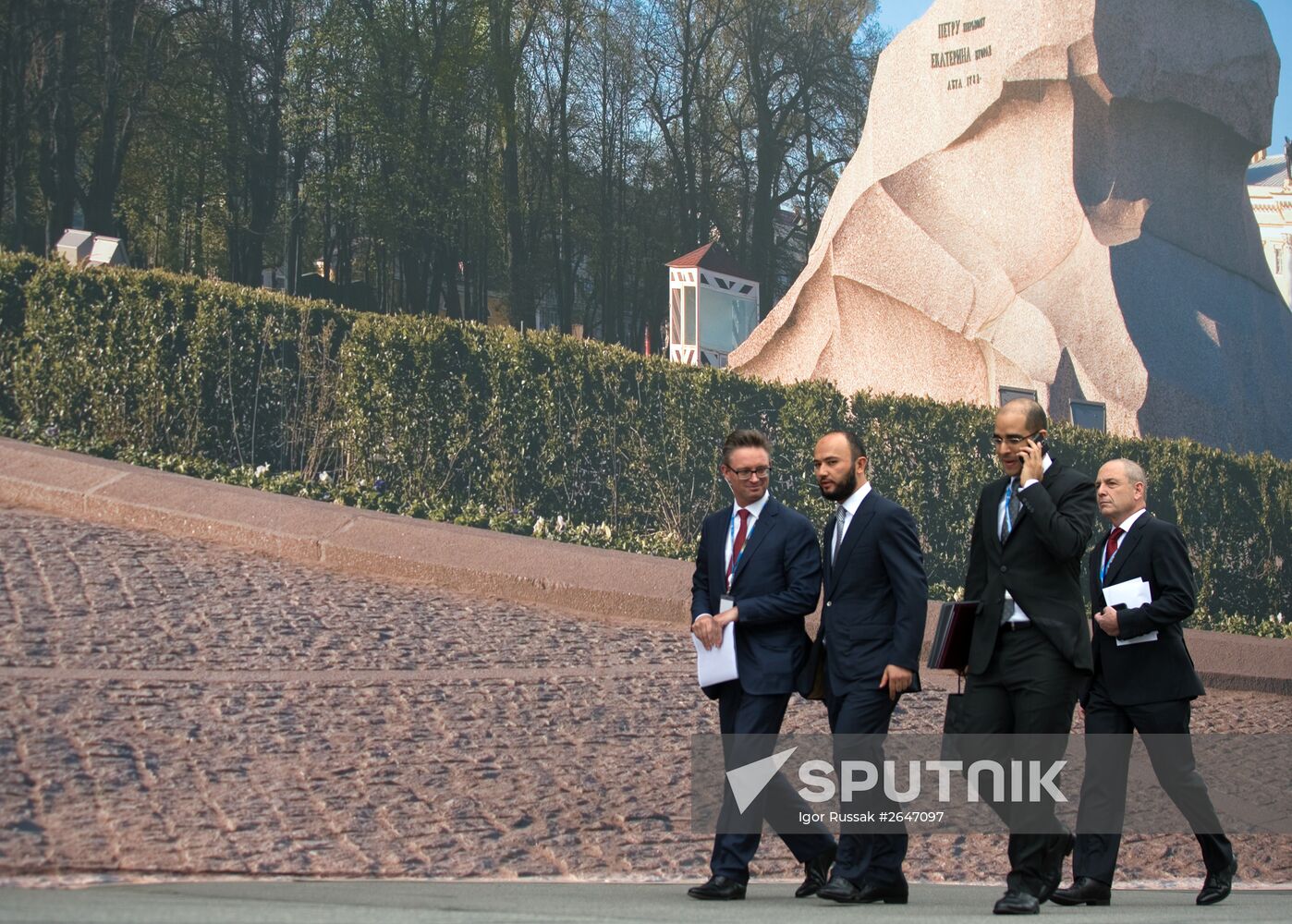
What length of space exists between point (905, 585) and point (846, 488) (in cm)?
39

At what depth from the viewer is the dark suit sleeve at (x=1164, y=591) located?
17.7 ft

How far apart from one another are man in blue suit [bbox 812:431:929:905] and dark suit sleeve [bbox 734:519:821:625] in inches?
2.5

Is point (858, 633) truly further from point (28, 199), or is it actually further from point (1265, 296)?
point (28, 199)

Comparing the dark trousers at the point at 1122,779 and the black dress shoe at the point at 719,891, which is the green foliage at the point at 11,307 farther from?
the dark trousers at the point at 1122,779

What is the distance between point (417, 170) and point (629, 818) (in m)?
31.2

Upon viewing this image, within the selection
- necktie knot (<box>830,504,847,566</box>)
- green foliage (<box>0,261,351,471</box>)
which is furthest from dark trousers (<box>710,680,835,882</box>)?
green foliage (<box>0,261,351,471</box>)

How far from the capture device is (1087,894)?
514 cm

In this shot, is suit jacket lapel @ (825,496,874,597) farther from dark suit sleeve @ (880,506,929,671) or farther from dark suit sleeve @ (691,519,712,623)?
dark suit sleeve @ (691,519,712,623)

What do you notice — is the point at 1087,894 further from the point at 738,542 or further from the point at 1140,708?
the point at 738,542

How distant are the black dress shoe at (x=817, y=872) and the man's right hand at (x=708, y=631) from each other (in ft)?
2.55

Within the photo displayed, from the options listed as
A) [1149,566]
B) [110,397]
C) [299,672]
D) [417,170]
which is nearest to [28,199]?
[417,170]

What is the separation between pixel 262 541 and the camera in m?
9.59

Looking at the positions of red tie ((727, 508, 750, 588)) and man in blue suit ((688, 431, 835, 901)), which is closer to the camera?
man in blue suit ((688, 431, 835, 901))

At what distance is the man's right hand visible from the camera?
5.05 meters
